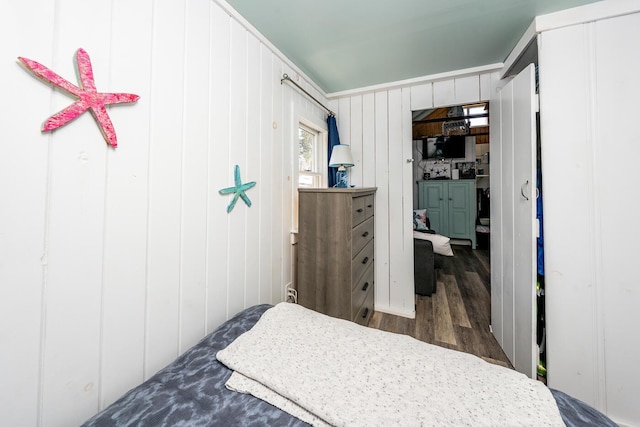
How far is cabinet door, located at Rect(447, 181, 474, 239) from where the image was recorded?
4.90 metres

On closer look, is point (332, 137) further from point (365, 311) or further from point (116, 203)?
point (116, 203)

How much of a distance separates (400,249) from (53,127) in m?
2.52

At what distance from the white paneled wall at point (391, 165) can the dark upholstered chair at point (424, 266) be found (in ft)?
1.59

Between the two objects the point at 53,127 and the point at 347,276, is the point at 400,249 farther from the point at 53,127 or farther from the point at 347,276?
the point at 53,127

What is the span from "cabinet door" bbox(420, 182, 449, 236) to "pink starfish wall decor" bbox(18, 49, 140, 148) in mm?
5392

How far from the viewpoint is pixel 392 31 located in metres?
1.58

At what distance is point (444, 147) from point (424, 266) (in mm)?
3108

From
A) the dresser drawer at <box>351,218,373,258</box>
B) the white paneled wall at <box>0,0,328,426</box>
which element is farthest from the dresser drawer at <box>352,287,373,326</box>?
the white paneled wall at <box>0,0,328,426</box>

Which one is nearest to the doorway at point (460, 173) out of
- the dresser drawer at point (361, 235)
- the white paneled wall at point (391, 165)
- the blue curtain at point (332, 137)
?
the white paneled wall at point (391, 165)

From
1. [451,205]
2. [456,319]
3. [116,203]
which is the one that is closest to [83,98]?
[116,203]

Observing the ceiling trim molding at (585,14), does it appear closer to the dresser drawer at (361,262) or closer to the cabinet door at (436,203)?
the dresser drawer at (361,262)

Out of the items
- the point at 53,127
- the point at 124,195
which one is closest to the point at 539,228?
the point at 124,195

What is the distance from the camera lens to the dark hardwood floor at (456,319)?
190 cm

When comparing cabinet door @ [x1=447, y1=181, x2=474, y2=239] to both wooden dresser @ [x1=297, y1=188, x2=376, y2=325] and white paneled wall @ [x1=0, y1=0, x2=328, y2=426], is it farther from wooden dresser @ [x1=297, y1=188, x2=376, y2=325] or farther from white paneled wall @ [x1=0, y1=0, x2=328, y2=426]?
white paneled wall @ [x1=0, y1=0, x2=328, y2=426]
